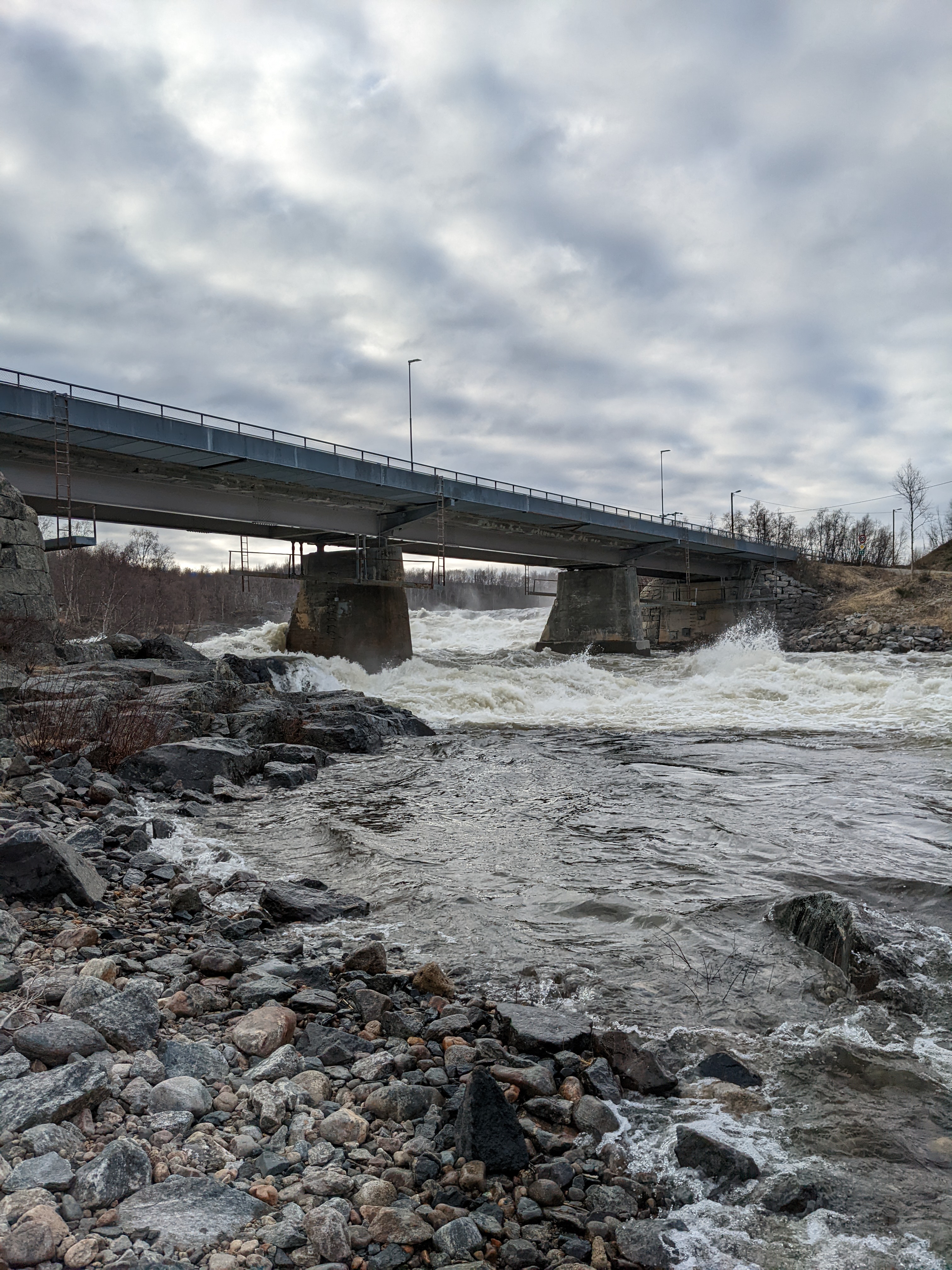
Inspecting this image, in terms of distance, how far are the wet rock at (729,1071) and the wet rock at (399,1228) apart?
200 centimetres

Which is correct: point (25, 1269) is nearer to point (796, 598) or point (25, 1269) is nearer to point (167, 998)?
point (167, 998)

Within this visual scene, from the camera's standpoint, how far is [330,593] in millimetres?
36844

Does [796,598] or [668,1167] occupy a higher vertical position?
[796,598]

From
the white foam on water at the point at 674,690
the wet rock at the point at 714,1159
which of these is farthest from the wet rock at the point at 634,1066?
the white foam on water at the point at 674,690

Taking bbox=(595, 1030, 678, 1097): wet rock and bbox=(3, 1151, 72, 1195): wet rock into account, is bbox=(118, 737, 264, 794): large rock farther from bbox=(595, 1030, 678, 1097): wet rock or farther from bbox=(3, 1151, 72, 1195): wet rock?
bbox=(3, 1151, 72, 1195): wet rock

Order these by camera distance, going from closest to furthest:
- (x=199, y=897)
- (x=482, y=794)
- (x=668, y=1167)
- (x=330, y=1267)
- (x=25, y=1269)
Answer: (x=25, y=1269)
(x=330, y=1267)
(x=668, y=1167)
(x=199, y=897)
(x=482, y=794)

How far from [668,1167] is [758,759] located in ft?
42.7

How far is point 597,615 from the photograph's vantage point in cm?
5394

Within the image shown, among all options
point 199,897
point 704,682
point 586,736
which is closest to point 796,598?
point 704,682

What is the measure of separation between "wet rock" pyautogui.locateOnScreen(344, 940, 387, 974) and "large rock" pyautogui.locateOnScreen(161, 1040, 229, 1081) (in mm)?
1387

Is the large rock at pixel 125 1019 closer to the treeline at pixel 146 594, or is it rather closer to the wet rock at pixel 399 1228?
the wet rock at pixel 399 1228

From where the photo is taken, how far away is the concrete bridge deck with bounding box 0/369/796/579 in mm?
24141

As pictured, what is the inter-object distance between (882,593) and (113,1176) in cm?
6546

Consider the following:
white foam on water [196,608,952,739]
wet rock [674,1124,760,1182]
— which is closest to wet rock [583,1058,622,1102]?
wet rock [674,1124,760,1182]
